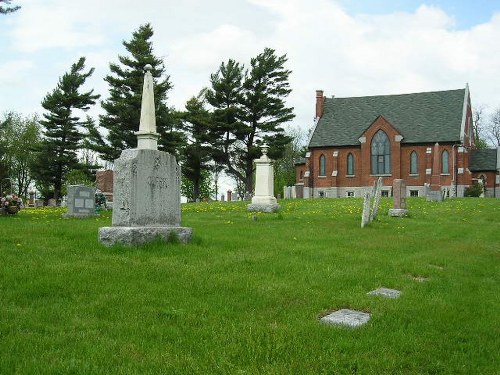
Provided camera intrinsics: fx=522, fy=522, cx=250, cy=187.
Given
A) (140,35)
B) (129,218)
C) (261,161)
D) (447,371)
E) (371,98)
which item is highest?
(140,35)

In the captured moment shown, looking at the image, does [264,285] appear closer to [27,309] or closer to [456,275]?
[27,309]

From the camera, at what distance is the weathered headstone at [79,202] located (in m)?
19.3

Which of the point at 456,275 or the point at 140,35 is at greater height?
the point at 140,35

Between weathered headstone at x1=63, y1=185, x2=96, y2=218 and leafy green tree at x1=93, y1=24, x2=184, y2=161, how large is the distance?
24936mm

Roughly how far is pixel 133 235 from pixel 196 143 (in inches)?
1686

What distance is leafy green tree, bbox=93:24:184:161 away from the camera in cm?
4409

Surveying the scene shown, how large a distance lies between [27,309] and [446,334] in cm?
400

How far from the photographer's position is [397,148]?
172 ft

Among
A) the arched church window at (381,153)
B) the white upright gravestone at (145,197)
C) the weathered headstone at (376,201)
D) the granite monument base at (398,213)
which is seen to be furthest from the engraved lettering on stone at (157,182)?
the arched church window at (381,153)

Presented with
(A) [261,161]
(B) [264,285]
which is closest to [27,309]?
(B) [264,285]

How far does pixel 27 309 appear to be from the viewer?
16.6 ft

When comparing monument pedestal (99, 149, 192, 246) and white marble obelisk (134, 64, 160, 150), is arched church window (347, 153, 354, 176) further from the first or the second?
monument pedestal (99, 149, 192, 246)

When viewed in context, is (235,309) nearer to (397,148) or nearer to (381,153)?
(397,148)

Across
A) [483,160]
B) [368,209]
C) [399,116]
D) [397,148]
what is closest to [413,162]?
[397,148]
